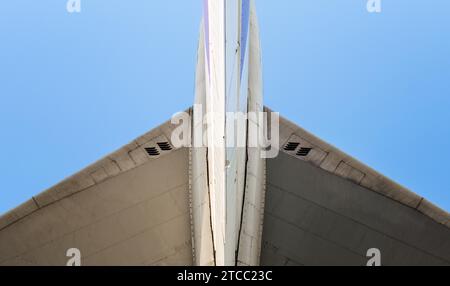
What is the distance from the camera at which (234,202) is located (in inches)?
286

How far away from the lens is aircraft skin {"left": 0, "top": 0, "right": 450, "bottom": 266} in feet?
28.3

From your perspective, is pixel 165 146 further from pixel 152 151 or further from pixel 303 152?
pixel 303 152

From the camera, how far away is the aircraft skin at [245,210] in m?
8.62

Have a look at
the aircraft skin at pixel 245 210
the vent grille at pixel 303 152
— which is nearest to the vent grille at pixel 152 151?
the aircraft skin at pixel 245 210

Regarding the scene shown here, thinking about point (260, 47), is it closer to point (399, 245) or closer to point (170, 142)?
point (170, 142)

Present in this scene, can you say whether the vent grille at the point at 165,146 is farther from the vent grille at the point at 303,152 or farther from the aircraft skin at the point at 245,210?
the vent grille at the point at 303,152

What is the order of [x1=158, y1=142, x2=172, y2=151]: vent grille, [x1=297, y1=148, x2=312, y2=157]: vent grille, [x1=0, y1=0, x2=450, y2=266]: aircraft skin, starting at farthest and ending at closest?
[x1=158, y1=142, x2=172, y2=151]: vent grille < [x1=297, y1=148, x2=312, y2=157]: vent grille < [x1=0, y1=0, x2=450, y2=266]: aircraft skin

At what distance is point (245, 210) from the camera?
8.40m

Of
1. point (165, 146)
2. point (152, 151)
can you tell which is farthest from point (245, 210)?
point (152, 151)

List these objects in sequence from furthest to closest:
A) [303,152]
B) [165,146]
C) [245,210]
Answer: [165,146], [303,152], [245,210]

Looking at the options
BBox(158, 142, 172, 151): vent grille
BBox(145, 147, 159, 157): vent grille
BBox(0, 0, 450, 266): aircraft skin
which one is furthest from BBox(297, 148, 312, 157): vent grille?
BBox(145, 147, 159, 157): vent grille

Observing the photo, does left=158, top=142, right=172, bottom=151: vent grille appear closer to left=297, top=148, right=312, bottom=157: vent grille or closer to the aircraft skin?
the aircraft skin
